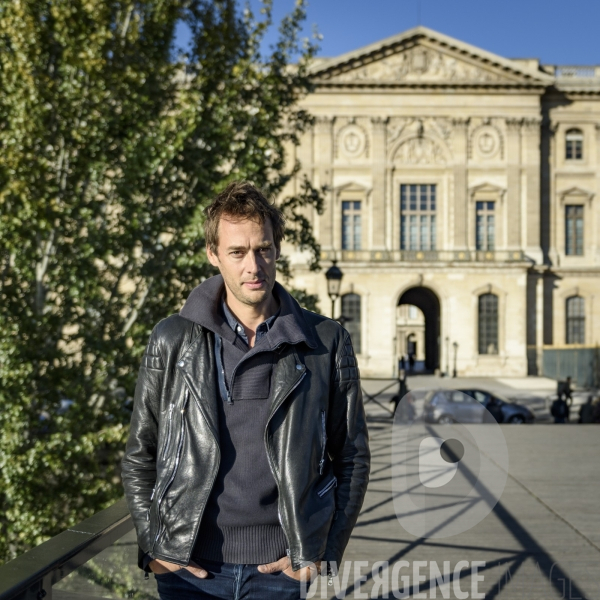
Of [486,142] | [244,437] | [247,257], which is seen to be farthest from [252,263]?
[486,142]

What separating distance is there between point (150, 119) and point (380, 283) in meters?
28.4

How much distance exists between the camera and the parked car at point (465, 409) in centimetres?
1809

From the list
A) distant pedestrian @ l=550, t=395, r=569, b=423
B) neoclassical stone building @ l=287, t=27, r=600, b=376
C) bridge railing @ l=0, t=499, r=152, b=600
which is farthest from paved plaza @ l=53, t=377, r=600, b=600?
neoclassical stone building @ l=287, t=27, r=600, b=376

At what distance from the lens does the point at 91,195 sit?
1205cm

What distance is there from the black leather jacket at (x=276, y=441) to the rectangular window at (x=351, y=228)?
38412mm

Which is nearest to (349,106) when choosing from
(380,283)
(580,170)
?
(380,283)

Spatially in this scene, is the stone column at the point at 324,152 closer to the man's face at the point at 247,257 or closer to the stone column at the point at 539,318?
the stone column at the point at 539,318

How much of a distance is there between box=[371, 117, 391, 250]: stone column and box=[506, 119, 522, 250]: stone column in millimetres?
6513

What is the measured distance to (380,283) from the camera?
39938mm

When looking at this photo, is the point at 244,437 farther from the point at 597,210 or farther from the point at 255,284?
the point at 597,210

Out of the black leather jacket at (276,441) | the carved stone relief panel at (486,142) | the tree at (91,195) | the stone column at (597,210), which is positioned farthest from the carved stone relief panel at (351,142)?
the black leather jacket at (276,441)

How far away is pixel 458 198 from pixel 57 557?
130 feet

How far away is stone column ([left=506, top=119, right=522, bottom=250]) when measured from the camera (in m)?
40.2

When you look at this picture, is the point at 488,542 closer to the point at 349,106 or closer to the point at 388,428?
the point at 388,428
